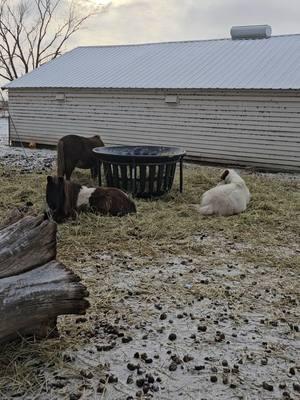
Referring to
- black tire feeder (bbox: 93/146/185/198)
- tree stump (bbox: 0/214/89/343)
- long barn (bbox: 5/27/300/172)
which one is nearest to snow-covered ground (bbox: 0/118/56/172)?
long barn (bbox: 5/27/300/172)

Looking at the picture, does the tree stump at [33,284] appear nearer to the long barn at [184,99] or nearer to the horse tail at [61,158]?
the horse tail at [61,158]

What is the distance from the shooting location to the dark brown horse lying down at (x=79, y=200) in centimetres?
695

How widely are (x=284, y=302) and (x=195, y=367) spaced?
1416 millimetres

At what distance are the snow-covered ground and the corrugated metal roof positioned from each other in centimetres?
254

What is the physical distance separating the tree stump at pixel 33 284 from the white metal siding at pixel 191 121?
10582 mm

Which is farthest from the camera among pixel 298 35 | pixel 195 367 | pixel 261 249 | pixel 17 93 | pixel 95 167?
pixel 17 93

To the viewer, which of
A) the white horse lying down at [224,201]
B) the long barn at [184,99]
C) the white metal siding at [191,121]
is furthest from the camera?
the long barn at [184,99]

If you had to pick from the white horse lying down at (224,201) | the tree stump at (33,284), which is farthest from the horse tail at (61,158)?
the tree stump at (33,284)

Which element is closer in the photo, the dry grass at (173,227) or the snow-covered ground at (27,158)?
the dry grass at (173,227)

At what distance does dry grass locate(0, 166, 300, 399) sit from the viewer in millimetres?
3379

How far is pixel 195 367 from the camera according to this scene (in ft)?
11.1

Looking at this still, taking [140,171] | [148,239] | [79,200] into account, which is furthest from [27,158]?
[148,239]

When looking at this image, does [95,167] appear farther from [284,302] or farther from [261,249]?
[284,302]

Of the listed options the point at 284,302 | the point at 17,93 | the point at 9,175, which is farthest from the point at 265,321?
the point at 17,93
